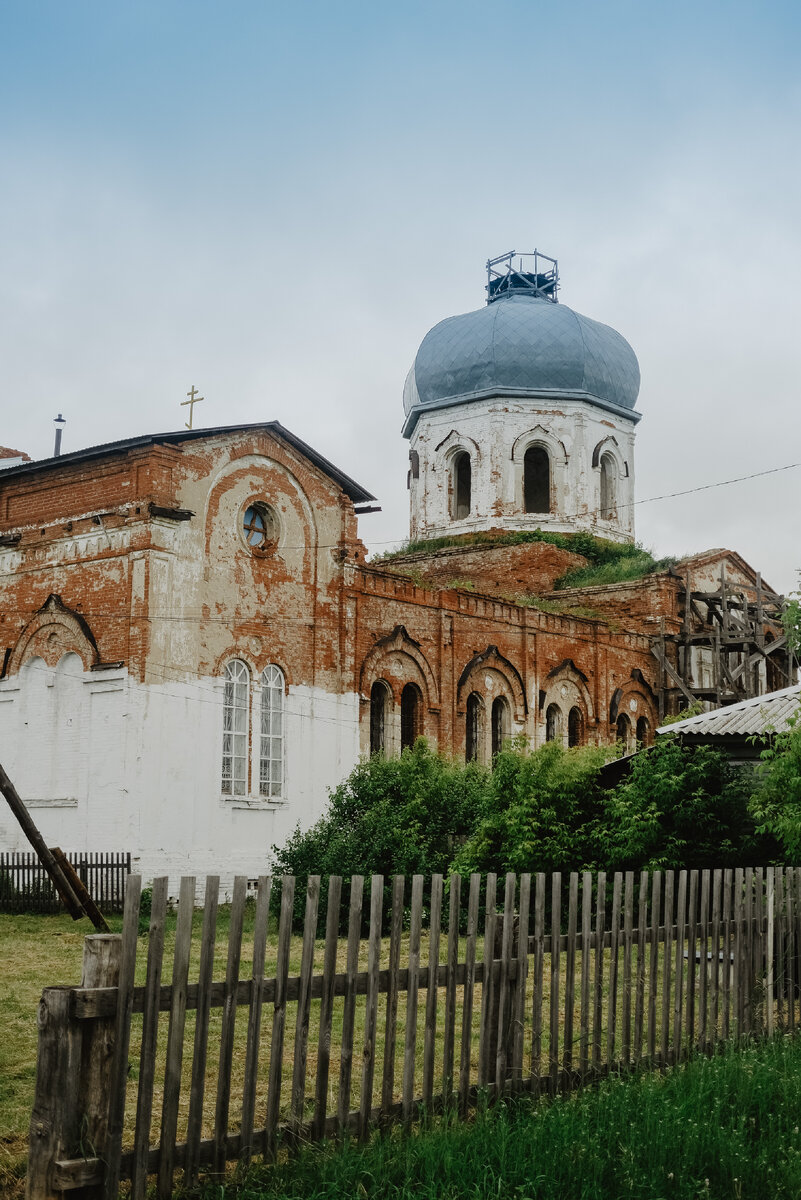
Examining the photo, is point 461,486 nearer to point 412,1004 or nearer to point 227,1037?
point 412,1004

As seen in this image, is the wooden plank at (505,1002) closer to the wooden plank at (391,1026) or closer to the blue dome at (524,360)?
the wooden plank at (391,1026)

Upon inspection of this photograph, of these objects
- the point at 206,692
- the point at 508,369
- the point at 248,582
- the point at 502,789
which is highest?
the point at 508,369

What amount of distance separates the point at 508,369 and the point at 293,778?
16678 mm

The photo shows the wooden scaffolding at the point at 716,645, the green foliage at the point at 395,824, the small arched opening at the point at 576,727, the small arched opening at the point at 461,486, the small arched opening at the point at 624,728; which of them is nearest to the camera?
the green foliage at the point at 395,824

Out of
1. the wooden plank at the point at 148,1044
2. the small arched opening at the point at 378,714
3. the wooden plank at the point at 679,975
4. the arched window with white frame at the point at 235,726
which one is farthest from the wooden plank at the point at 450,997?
the small arched opening at the point at 378,714

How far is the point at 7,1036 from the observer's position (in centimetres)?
927

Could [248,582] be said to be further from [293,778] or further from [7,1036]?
[7,1036]

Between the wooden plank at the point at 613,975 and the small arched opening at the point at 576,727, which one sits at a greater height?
the small arched opening at the point at 576,727

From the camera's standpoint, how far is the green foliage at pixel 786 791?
444 inches

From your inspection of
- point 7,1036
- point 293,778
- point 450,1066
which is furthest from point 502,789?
point 450,1066

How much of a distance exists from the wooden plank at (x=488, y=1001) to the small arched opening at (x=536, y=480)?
29545mm

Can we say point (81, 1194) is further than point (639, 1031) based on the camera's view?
No

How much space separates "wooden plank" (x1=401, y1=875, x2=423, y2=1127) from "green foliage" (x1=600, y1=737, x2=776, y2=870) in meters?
9.56

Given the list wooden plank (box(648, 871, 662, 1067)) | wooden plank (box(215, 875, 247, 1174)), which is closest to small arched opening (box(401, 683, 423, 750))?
wooden plank (box(648, 871, 662, 1067))
